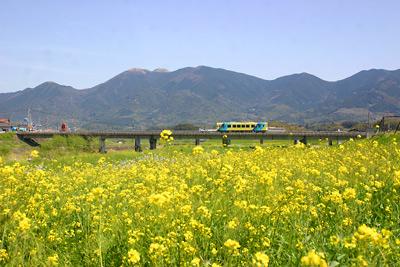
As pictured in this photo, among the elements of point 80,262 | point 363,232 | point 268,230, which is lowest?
point 80,262

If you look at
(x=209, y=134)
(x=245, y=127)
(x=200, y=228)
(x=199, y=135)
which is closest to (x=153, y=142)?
(x=199, y=135)

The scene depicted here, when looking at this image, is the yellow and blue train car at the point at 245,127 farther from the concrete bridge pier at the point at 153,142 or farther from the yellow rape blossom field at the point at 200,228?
the yellow rape blossom field at the point at 200,228

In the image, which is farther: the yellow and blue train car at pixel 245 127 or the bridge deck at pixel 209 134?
the yellow and blue train car at pixel 245 127

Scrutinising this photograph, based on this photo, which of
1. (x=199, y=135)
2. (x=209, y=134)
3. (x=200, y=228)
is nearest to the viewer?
(x=200, y=228)

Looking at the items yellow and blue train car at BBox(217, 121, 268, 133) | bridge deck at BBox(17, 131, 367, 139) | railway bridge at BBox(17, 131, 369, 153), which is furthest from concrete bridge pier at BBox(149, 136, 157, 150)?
yellow and blue train car at BBox(217, 121, 268, 133)

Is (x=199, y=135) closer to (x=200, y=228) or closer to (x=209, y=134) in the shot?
(x=209, y=134)

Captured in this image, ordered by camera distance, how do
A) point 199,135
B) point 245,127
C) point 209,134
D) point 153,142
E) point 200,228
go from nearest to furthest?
1. point 200,228
2. point 209,134
3. point 199,135
4. point 245,127
5. point 153,142

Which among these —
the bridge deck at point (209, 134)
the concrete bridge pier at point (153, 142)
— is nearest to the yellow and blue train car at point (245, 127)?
the bridge deck at point (209, 134)

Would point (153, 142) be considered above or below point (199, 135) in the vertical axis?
below

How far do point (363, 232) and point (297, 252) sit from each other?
1.23 m

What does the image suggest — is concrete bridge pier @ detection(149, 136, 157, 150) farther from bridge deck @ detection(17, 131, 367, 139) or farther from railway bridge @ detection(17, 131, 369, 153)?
bridge deck @ detection(17, 131, 367, 139)

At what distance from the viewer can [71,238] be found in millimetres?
5195

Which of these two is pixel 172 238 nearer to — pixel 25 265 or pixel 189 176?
pixel 25 265

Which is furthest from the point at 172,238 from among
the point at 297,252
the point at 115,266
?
the point at 297,252
